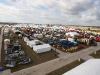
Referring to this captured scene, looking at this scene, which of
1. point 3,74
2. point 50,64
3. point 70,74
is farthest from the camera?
point 50,64

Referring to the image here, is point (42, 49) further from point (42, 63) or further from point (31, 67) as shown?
point (31, 67)

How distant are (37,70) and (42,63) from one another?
343cm

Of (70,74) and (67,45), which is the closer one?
(70,74)

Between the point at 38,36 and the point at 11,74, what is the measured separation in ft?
128

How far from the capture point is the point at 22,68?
20016 mm

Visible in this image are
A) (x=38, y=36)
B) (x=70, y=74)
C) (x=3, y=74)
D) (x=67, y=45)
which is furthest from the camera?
(x=38, y=36)

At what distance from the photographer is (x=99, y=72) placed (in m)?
14.2

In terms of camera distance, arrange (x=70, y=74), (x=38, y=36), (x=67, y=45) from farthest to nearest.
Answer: (x=38, y=36), (x=67, y=45), (x=70, y=74)

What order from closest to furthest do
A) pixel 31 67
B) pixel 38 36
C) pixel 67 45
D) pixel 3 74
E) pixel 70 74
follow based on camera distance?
pixel 70 74 → pixel 3 74 → pixel 31 67 → pixel 67 45 → pixel 38 36

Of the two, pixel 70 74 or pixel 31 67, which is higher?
pixel 70 74

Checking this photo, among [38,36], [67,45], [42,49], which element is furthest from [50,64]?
[38,36]

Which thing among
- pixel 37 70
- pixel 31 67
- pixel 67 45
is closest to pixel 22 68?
pixel 31 67

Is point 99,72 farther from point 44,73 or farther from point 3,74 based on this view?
point 3,74

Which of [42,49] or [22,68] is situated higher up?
[42,49]
